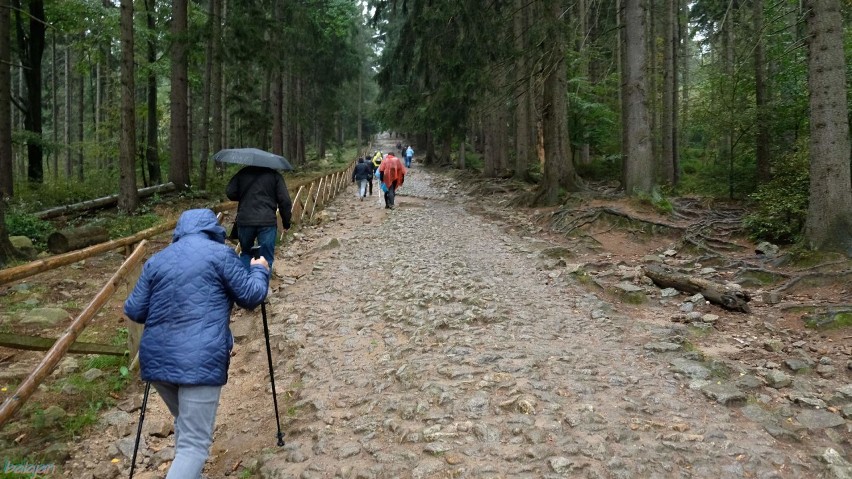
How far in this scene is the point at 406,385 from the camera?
4918mm

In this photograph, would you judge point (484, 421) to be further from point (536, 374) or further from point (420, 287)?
point (420, 287)

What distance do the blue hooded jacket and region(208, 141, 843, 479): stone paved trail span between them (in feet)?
4.14

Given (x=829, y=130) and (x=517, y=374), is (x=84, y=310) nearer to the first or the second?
(x=517, y=374)

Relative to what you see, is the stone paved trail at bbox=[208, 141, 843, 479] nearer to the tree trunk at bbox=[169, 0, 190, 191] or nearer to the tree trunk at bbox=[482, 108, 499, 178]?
the tree trunk at bbox=[169, 0, 190, 191]

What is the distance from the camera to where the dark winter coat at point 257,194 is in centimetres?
689

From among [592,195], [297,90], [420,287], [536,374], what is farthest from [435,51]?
[297,90]

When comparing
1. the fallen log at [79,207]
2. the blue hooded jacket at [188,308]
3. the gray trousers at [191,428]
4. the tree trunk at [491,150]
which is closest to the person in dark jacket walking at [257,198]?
the blue hooded jacket at [188,308]

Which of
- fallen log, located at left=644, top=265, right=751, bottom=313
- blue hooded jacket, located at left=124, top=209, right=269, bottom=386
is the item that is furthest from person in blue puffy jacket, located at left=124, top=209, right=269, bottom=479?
fallen log, located at left=644, top=265, right=751, bottom=313

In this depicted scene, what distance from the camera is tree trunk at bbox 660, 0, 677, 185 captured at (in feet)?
56.4

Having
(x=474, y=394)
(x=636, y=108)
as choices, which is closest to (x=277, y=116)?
(x=636, y=108)

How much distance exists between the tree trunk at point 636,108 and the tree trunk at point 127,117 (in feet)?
35.8

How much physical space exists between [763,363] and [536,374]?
2.12m

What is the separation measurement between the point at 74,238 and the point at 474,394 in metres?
8.73

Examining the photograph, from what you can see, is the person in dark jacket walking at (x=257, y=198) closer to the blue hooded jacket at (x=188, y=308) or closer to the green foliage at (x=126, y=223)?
the blue hooded jacket at (x=188, y=308)
